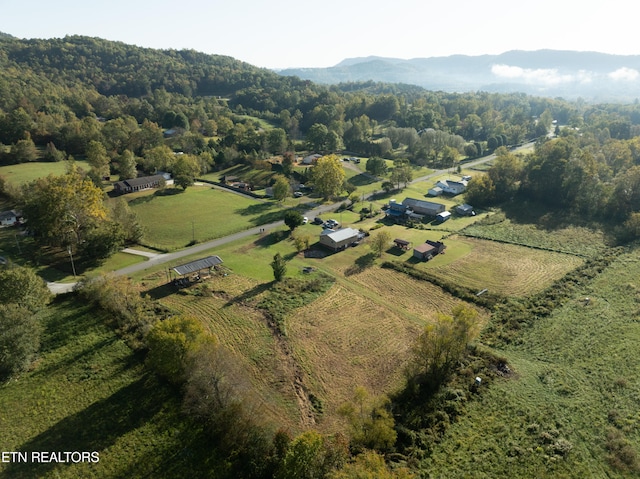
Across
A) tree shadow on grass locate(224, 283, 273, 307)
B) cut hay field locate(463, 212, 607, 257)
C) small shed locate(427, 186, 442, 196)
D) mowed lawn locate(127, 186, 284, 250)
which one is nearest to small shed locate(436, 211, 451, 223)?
cut hay field locate(463, 212, 607, 257)

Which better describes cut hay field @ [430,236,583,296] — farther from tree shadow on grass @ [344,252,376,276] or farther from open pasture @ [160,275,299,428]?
open pasture @ [160,275,299,428]

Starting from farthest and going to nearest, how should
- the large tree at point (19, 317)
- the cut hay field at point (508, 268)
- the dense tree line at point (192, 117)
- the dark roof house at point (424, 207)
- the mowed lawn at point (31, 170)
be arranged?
1. the dense tree line at point (192, 117)
2. the mowed lawn at point (31, 170)
3. the dark roof house at point (424, 207)
4. the cut hay field at point (508, 268)
5. the large tree at point (19, 317)

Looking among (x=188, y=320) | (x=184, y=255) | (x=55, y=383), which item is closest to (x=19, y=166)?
(x=184, y=255)

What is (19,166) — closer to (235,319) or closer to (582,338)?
(235,319)

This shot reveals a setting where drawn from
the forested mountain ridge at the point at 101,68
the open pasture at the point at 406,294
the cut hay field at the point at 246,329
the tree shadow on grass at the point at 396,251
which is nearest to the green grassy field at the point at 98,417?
the cut hay field at the point at 246,329

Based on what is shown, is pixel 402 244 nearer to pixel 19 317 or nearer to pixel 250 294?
pixel 250 294

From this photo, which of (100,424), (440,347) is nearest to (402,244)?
(440,347)

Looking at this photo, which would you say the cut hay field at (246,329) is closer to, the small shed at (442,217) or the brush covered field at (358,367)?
the brush covered field at (358,367)

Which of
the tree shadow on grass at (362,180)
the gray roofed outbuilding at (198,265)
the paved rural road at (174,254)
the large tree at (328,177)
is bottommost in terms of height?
the paved rural road at (174,254)
